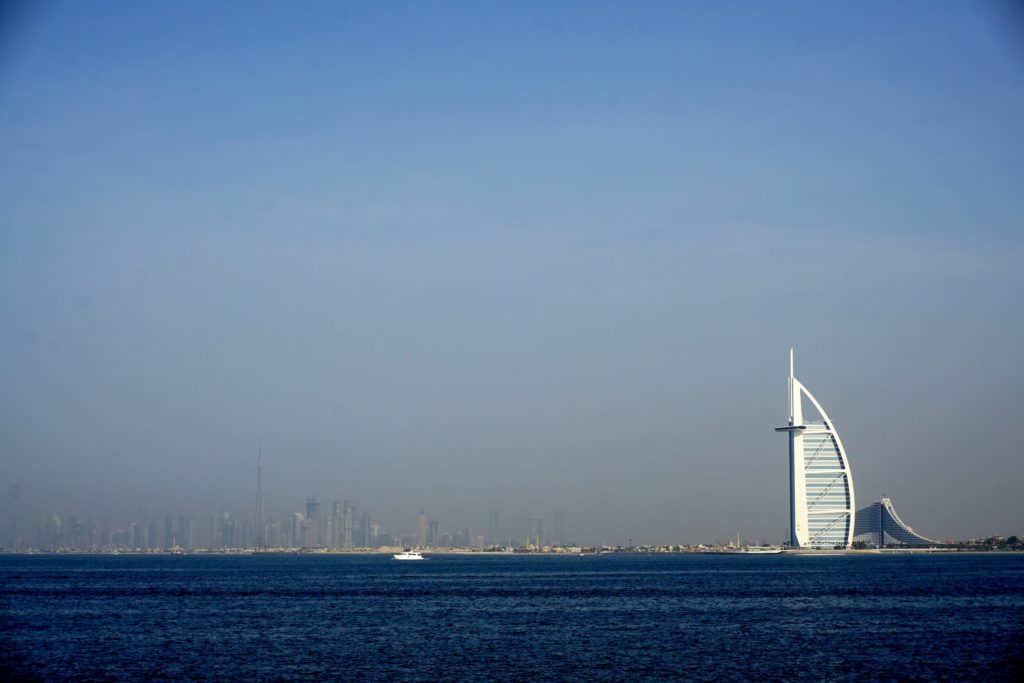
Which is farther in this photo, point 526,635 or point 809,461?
point 809,461

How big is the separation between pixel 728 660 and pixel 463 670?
10405mm

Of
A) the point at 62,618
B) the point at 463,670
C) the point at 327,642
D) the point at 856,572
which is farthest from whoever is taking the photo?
the point at 856,572

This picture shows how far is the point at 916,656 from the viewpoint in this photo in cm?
4594

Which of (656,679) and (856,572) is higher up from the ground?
(656,679)

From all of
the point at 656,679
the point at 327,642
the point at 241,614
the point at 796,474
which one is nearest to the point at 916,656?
the point at 656,679

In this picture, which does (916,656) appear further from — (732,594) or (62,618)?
(62,618)

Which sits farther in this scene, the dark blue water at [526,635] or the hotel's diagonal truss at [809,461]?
the hotel's diagonal truss at [809,461]

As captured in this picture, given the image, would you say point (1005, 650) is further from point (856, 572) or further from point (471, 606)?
point (856, 572)

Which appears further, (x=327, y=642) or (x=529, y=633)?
(x=529, y=633)

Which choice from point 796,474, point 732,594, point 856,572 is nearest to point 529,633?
point 732,594

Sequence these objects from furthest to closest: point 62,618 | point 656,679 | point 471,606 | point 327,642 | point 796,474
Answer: point 796,474
point 471,606
point 62,618
point 327,642
point 656,679

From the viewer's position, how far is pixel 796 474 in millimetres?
195375

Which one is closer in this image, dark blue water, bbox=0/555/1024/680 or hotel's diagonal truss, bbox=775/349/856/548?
dark blue water, bbox=0/555/1024/680

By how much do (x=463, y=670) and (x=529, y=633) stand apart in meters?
13.8
